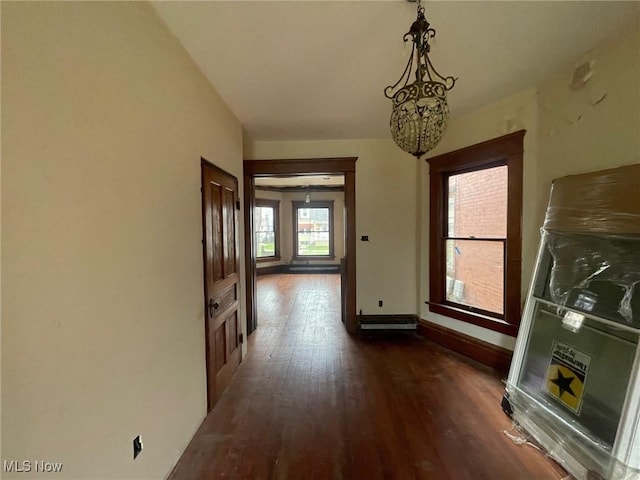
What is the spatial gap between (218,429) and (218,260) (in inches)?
51.0

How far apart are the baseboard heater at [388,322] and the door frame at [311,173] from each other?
0.46 ft

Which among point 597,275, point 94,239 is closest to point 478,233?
point 597,275

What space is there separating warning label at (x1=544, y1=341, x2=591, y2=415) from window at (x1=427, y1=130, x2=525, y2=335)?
2.65 feet

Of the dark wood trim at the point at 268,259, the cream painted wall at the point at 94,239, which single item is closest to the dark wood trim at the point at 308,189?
the dark wood trim at the point at 268,259

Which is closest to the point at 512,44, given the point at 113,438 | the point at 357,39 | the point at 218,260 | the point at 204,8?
the point at 357,39

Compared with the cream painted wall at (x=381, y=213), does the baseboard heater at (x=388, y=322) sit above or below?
below

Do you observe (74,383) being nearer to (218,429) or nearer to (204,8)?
(218,429)

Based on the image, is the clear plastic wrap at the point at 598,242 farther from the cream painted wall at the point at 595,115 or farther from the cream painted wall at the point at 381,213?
Answer: the cream painted wall at the point at 381,213

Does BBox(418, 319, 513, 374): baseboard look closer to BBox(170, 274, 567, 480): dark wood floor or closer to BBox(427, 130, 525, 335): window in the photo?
BBox(170, 274, 567, 480): dark wood floor

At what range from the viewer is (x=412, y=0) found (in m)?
Result: 1.52

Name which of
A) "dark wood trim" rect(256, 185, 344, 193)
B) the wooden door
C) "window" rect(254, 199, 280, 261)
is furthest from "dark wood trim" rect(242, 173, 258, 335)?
"dark wood trim" rect(256, 185, 344, 193)

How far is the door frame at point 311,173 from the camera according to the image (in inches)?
156

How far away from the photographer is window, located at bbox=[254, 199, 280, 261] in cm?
865

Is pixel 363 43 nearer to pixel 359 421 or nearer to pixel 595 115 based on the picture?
pixel 595 115
